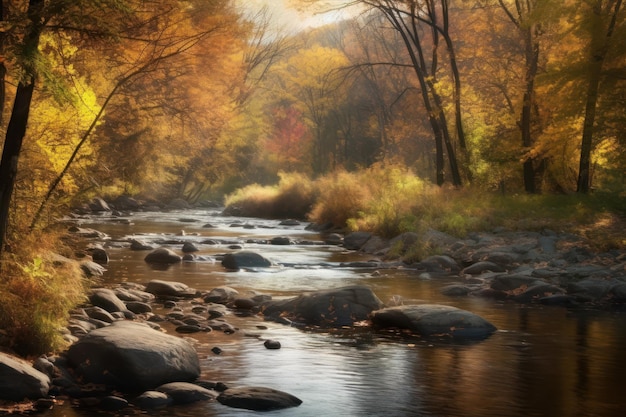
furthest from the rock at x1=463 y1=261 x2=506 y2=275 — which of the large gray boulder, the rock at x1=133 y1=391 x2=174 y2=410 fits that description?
the rock at x1=133 y1=391 x2=174 y2=410

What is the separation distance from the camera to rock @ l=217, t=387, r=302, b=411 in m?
7.92

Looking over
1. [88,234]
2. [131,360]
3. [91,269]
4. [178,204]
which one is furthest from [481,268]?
[178,204]

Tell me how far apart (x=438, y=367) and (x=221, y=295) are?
5.76 meters

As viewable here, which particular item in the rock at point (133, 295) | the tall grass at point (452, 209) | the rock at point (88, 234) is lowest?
the rock at point (133, 295)

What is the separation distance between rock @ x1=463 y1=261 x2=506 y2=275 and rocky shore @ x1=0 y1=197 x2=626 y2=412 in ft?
0.08

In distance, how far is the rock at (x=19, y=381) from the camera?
7574mm

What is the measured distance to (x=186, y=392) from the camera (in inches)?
319

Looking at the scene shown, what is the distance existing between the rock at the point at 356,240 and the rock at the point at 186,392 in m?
16.8

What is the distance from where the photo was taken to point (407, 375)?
9258 mm

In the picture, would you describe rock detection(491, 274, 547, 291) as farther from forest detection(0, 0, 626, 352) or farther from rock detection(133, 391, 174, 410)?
rock detection(133, 391, 174, 410)

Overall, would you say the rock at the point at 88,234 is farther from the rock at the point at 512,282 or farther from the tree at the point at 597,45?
the tree at the point at 597,45

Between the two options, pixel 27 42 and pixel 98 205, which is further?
pixel 98 205

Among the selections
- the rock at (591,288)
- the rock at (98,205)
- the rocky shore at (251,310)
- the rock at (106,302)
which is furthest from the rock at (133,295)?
the rock at (98,205)

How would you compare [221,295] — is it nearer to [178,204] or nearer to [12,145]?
[12,145]
